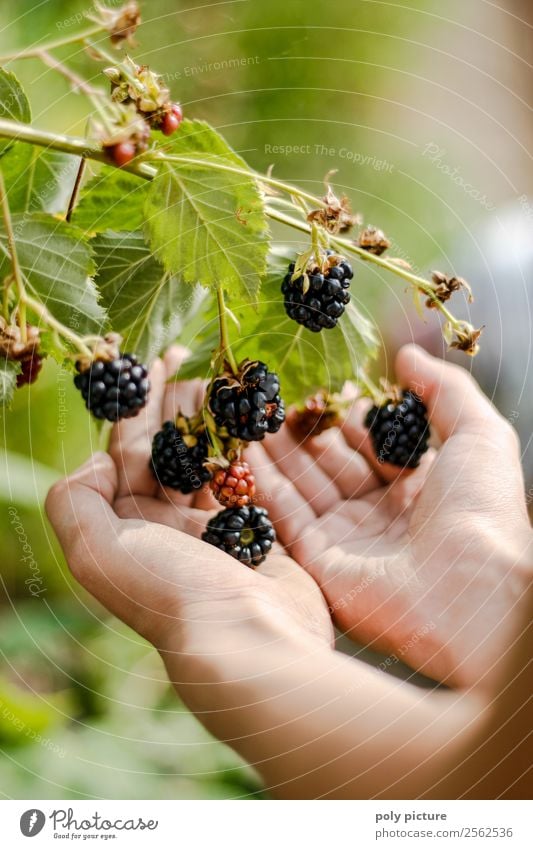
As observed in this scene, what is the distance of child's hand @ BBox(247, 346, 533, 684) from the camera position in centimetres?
56

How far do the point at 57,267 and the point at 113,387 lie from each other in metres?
0.08

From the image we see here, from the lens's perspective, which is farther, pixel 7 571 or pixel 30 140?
pixel 7 571

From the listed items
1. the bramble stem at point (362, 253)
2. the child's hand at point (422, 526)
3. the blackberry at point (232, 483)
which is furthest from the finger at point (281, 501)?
the bramble stem at point (362, 253)

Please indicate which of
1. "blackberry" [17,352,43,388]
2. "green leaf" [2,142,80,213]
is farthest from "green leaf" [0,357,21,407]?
"green leaf" [2,142,80,213]

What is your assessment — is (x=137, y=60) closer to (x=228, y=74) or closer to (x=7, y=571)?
(x=228, y=74)

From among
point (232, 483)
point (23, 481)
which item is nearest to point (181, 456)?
point (232, 483)

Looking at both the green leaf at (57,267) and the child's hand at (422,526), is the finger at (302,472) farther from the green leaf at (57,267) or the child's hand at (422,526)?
the green leaf at (57,267)

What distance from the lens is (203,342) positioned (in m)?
0.56

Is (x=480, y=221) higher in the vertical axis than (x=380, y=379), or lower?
higher

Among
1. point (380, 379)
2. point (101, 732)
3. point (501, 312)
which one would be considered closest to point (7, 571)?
point (101, 732)

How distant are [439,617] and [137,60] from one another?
464 mm

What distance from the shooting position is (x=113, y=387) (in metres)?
0.45

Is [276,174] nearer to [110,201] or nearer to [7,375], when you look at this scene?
[110,201]
